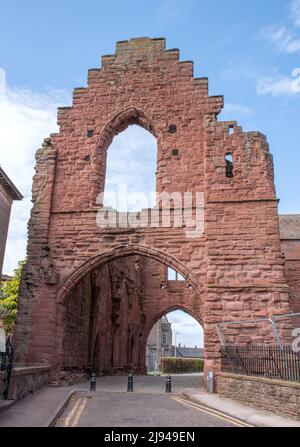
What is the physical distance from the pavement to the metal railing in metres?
0.91

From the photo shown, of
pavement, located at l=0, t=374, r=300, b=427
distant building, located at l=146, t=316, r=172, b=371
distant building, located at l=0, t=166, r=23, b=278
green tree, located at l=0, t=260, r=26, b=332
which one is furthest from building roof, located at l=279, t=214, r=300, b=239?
distant building, located at l=146, t=316, r=172, b=371

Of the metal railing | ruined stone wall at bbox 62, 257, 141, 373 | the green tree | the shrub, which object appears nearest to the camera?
the metal railing

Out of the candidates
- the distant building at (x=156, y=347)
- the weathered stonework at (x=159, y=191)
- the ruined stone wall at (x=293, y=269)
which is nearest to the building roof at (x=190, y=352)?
the distant building at (x=156, y=347)

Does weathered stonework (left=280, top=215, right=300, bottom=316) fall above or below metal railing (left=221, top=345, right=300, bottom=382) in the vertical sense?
above

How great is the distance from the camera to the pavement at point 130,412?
7.56 metres

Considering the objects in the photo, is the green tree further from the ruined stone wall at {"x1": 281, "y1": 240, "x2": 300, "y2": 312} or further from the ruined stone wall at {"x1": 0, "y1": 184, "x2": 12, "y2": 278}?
the ruined stone wall at {"x1": 281, "y1": 240, "x2": 300, "y2": 312}

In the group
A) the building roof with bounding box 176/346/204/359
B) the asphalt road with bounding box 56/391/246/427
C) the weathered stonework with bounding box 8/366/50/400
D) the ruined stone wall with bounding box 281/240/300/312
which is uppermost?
the ruined stone wall with bounding box 281/240/300/312

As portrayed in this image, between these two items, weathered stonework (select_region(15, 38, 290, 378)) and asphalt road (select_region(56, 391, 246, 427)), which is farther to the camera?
weathered stonework (select_region(15, 38, 290, 378))

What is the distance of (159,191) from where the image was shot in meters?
15.1

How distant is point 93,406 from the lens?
9852 mm

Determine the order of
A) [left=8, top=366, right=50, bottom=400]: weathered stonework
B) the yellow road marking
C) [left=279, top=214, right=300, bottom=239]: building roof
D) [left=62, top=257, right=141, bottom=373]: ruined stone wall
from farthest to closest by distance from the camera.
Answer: [left=279, top=214, right=300, bottom=239]: building roof, [left=62, top=257, right=141, bottom=373]: ruined stone wall, [left=8, top=366, right=50, bottom=400]: weathered stonework, the yellow road marking

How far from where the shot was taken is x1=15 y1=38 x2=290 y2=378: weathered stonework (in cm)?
1364

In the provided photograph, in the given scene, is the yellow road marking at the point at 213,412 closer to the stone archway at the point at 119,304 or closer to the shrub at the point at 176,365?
Answer: the stone archway at the point at 119,304
